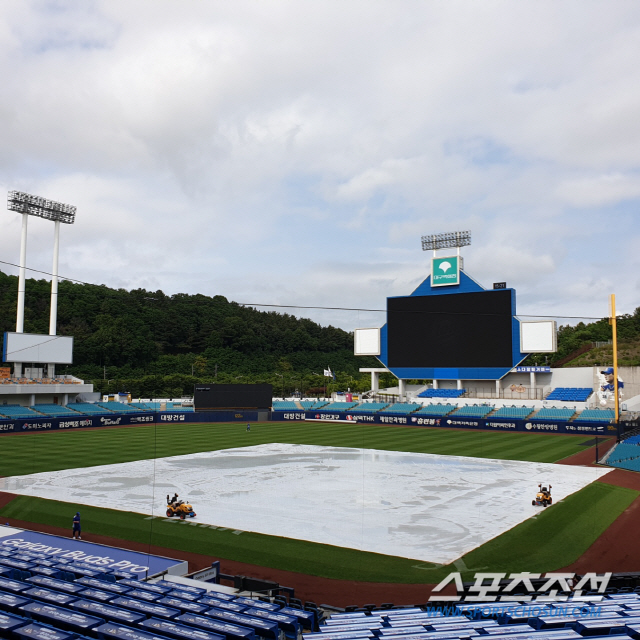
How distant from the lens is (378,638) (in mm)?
7309

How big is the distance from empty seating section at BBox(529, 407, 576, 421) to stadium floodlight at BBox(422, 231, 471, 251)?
24.2 m

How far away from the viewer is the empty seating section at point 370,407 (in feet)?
227

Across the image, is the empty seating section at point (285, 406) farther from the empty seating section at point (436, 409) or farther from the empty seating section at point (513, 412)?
the empty seating section at point (513, 412)

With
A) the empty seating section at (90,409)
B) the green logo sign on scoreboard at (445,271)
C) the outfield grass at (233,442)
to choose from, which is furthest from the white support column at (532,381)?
the empty seating section at (90,409)

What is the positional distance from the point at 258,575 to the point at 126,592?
6.50 metres

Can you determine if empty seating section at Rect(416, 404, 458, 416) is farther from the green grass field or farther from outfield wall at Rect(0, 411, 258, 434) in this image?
outfield wall at Rect(0, 411, 258, 434)

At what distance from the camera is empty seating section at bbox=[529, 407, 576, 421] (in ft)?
183

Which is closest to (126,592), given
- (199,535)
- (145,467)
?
(199,535)

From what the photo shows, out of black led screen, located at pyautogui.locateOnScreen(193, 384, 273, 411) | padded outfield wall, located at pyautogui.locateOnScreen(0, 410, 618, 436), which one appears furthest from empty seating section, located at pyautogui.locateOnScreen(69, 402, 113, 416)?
black led screen, located at pyautogui.locateOnScreen(193, 384, 273, 411)

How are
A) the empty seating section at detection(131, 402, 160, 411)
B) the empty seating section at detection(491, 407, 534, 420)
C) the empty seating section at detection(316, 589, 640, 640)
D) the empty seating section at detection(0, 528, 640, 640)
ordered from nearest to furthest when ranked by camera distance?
the empty seating section at detection(0, 528, 640, 640) < the empty seating section at detection(316, 589, 640, 640) < the empty seating section at detection(491, 407, 534, 420) < the empty seating section at detection(131, 402, 160, 411)

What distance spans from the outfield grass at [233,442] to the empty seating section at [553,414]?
16.0ft

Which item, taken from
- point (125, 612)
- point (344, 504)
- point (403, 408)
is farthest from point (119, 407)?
point (125, 612)

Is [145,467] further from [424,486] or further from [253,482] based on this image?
[424,486]

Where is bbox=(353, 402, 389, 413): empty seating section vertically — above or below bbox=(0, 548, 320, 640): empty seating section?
below
